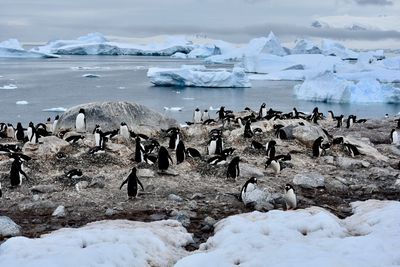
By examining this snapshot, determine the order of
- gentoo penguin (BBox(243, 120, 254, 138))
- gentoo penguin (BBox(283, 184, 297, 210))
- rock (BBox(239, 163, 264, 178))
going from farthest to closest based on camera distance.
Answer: gentoo penguin (BBox(243, 120, 254, 138)) < rock (BBox(239, 163, 264, 178)) < gentoo penguin (BBox(283, 184, 297, 210))

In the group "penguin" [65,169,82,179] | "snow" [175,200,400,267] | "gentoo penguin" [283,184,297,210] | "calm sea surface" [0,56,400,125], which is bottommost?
"calm sea surface" [0,56,400,125]

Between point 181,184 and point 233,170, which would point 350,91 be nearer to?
point 233,170

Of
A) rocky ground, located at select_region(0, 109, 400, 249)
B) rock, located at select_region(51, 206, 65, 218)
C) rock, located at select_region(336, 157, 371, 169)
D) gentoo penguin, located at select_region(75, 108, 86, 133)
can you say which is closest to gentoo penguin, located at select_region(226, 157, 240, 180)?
rocky ground, located at select_region(0, 109, 400, 249)

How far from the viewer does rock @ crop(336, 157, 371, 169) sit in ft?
36.3

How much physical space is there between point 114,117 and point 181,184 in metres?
6.21

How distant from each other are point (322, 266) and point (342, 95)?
3150 cm

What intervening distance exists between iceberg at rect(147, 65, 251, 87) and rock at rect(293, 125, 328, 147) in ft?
94.7

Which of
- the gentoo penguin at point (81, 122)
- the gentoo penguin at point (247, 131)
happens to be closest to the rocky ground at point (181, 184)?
the gentoo penguin at point (247, 131)

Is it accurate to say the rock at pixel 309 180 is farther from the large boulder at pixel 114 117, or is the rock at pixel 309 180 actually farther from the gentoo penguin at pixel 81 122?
the gentoo penguin at pixel 81 122

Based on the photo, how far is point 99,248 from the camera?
547cm

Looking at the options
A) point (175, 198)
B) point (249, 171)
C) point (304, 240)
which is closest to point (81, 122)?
point (249, 171)

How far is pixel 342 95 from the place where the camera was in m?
35.1

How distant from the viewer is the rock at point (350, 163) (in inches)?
436

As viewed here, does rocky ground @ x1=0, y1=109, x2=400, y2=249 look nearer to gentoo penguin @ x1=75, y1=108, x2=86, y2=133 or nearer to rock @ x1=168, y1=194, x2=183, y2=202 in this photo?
rock @ x1=168, y1=194, x2=183, y2=202
